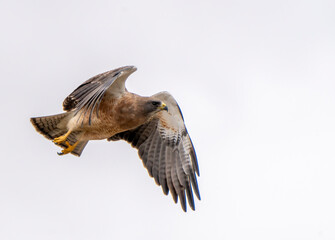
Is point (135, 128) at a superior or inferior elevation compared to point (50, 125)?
inferior

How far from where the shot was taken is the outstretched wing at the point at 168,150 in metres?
14.8

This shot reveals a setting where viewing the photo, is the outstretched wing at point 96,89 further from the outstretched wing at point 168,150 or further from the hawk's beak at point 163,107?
the outstretched wing at point 168,150

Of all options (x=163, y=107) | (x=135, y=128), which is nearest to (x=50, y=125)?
(x=135, y=128)

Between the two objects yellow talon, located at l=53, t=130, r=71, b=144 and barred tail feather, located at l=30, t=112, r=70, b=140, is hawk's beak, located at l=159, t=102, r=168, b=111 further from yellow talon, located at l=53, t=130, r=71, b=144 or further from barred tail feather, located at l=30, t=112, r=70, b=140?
barred tail feather, located at l=30, t=112, r=70, b=140

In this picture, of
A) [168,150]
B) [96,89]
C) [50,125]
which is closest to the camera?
[96,89]

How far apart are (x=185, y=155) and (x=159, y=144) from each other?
64cm

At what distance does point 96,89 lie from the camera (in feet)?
39.9

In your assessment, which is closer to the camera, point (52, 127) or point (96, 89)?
point (96, 89)

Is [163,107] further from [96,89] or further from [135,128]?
[96,89]

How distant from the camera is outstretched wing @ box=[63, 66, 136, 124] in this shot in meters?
11.9

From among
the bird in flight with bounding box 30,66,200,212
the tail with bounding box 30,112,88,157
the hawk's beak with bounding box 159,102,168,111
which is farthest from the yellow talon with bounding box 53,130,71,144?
the hawk's beak with bounding box 159,102,168,111

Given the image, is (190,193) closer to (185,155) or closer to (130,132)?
(185,155)

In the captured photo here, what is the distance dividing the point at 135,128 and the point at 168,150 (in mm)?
903

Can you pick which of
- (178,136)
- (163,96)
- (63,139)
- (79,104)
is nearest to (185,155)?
(178,136)
